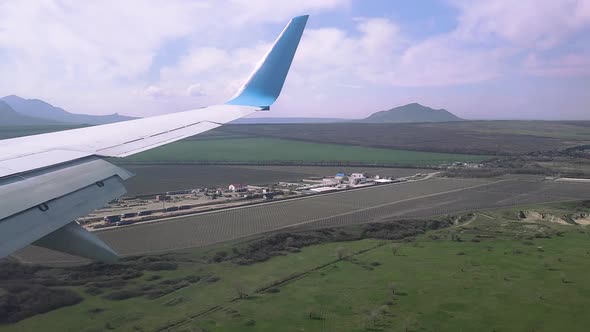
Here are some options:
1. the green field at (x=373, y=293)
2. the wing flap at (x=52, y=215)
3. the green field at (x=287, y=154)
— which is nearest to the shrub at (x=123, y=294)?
the green field at (x=373, y=293)

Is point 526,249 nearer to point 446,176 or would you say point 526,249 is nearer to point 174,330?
point 174,330

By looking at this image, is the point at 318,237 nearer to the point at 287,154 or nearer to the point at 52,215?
the point at 52,215

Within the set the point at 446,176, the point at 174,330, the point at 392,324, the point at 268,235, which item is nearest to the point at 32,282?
the point at 174,330

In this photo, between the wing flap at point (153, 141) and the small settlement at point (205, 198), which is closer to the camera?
the wing flap at point (153, 141)

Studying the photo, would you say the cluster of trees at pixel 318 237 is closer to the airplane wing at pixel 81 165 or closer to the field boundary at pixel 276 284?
the field boundary at pixel 276 284

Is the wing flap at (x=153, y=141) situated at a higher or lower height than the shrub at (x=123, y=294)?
higher

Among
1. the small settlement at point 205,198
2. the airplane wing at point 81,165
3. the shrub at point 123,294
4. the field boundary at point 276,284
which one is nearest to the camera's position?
the airplane wing at point 81,165

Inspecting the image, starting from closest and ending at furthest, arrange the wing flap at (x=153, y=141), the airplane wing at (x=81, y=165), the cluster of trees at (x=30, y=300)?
the airplane wing at (x=81, y=165) < the wing flap at (x=153, y=141) < the cluster of trees at (x=30, y=300)

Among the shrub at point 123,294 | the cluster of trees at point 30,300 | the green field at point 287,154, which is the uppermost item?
the green field at point 287,154
